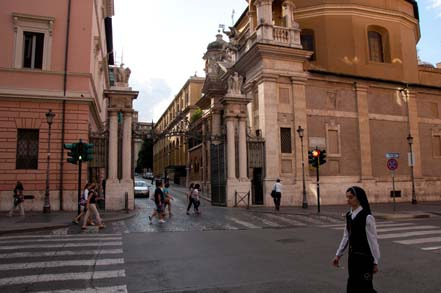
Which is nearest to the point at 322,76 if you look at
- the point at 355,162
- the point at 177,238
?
the point at 355,162

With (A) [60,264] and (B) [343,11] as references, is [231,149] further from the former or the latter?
(A) [60,264]

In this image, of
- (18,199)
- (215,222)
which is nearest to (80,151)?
(18,199)

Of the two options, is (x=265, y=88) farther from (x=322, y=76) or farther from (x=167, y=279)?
(x=167, y=279)

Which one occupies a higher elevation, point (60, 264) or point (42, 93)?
point (42, 93)

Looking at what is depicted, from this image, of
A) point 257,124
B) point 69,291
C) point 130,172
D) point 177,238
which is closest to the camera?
point 69,291

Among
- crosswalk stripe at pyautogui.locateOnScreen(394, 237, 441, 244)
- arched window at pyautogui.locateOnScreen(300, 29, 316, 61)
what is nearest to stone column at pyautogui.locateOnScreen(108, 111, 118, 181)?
crosswalk stripe at pyautogui.locateOnScreen(394, 237, 441, 244)

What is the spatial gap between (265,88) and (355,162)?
8.32 metres

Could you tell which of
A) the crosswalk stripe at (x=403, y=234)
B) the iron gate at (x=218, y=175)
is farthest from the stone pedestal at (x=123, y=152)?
the crosswalk stripe at (x=403, y=234)

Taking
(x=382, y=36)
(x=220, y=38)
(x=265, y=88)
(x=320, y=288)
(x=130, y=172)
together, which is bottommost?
(x=320, y=288)

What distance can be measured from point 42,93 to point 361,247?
1884 cm

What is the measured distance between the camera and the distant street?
20.8 ft

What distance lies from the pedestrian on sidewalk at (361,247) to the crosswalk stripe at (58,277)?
4.23 metres

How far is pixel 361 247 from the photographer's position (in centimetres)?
433

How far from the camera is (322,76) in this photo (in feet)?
85.9
